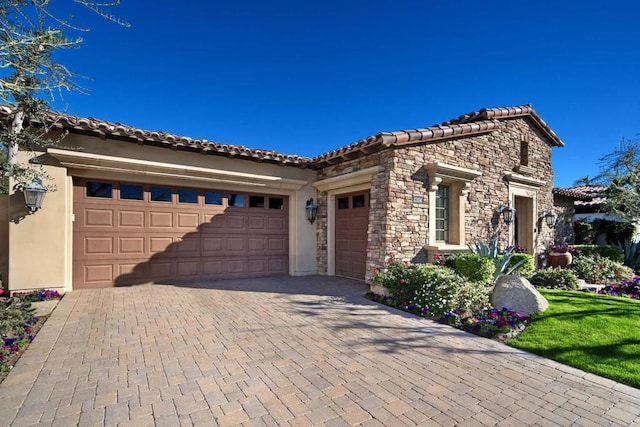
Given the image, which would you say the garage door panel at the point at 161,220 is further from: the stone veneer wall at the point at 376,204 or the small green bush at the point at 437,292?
the small green bush at the point at 437,292

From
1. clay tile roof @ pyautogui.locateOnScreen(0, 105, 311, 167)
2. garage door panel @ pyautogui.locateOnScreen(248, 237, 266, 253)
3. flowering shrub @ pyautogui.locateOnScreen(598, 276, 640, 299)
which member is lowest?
flowering shrub @ pyautogui.locateOnScreen(598, 276, 640, 299)

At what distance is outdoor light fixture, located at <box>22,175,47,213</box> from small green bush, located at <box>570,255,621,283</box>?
14.8m

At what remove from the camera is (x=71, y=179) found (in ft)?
23.6

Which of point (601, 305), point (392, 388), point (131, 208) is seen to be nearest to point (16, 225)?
point (131, 208)

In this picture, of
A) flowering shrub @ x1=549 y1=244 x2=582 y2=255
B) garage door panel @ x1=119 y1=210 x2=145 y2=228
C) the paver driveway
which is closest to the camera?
the paver driveway

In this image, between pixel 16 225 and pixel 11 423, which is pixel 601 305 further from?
pixel 16 225

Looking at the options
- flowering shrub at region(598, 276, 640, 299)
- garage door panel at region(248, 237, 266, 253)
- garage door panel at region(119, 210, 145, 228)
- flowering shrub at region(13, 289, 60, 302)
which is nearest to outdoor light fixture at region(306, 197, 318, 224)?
garage door panel at region(248, 237, 266, 253)

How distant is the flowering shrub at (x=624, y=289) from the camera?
7.86m

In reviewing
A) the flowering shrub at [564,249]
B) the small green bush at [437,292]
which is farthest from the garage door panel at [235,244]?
the flowering shrub at [564,249]

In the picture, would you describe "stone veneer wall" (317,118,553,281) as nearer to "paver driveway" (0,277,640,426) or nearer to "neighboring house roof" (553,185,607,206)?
"neighboring house roof" (553,185,607,206)

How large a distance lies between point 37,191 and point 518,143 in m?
14.2

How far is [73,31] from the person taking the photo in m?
4.21

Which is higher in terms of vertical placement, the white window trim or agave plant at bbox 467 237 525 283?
the white window trim

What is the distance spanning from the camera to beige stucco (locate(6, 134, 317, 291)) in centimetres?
658
